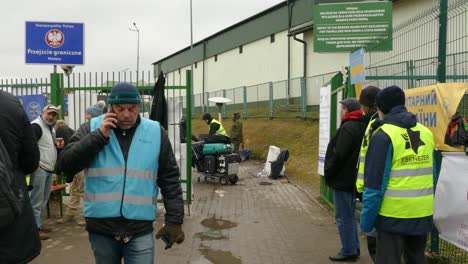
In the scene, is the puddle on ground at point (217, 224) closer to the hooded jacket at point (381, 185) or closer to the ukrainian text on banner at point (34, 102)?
the ukrainian text on banner at point (34, 102)

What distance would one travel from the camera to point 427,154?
3.77 meters

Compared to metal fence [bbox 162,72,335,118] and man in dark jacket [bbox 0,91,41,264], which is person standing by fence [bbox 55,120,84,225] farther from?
metal fence [bbox 162,72,335,118]

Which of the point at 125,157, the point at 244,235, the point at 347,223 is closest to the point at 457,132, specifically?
the point at 347,223

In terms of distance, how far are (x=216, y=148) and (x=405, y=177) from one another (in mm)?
8905

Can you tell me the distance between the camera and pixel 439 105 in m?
4.73

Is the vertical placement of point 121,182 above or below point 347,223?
above

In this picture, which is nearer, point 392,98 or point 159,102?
point 392,98

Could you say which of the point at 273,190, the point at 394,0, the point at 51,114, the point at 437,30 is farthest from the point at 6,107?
the point at 394,0

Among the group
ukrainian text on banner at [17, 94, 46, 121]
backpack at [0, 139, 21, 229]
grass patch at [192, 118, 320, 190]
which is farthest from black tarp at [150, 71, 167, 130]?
grass patch at [192, 118, 320, 190]

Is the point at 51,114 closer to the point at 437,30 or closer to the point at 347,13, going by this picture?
the point at 437,30

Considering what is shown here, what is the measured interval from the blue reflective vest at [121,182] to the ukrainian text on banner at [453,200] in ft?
9.26

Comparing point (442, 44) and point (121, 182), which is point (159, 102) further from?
point (121, 182)

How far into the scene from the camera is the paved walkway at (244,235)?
19.3ft

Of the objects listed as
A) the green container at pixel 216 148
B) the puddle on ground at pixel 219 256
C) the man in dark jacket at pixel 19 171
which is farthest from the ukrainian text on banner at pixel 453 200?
the green container at pixel 216 148
